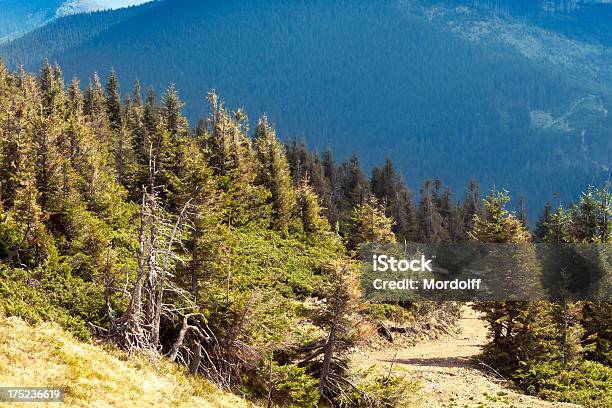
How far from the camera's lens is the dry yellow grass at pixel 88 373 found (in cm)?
1462

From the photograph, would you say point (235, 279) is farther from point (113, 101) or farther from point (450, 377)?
point (113, 101)

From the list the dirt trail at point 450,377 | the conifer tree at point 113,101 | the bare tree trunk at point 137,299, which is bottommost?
the dirt trail at point 450,377

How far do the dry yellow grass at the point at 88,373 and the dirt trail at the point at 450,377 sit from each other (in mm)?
8442

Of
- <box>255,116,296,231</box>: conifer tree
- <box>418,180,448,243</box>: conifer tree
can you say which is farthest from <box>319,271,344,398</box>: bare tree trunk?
<box>418,180,448,243</box>: conifer tree

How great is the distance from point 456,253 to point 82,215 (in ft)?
108

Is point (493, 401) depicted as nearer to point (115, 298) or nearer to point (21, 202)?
point (115, 298)
